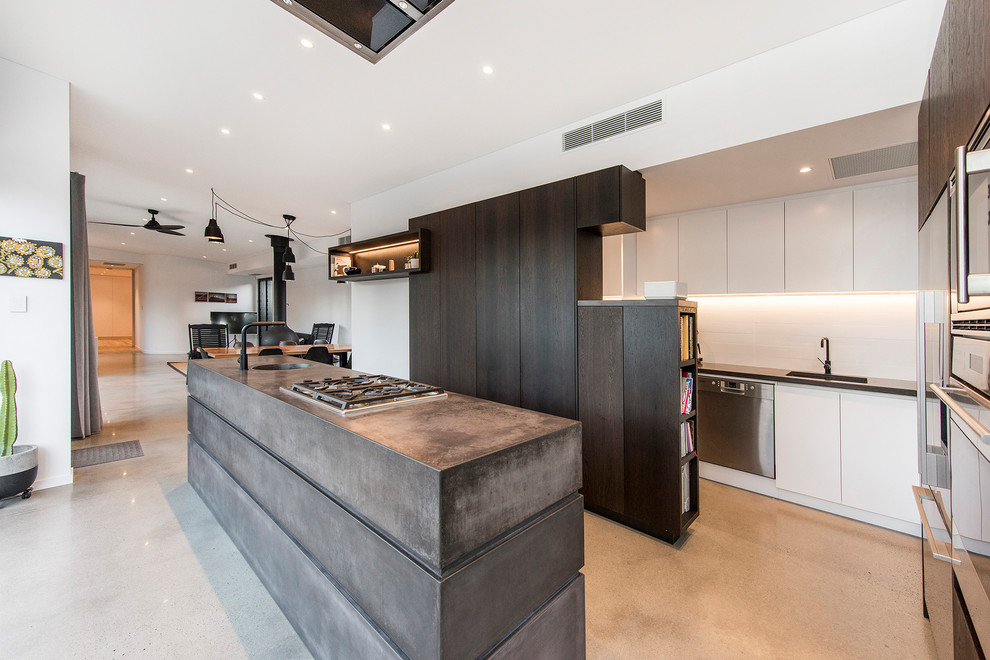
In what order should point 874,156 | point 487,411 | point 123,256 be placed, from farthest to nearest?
point 123,256 → point 874,156 → point 487,411

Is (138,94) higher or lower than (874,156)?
higher

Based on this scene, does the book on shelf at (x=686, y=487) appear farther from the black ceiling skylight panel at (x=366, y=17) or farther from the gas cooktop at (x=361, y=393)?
the black ceiling skylight panel at (x=366, y=17)

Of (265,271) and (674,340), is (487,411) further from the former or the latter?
(265,271)

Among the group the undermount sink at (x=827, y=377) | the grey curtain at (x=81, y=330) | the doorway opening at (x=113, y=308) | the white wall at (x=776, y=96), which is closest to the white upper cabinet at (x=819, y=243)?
the undermount sink at (x=827, y=377)

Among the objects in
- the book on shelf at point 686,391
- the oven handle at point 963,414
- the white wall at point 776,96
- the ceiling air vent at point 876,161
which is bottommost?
the book on shelf at point 686,391

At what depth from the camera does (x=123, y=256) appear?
1163 centimetres

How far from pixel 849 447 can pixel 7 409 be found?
579cm

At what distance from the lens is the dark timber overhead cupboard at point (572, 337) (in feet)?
8.30

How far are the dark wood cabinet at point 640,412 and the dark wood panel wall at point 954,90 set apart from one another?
1203 mm

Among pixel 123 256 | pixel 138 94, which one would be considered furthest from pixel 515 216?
pixel 123 256

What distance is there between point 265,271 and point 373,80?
11.6 metres

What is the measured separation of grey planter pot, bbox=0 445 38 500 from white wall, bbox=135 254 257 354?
11627 mm

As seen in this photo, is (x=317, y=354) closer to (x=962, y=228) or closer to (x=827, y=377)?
(x=827, y=377)

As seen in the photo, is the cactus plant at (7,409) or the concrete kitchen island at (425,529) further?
the cactus plant at (7,409)
